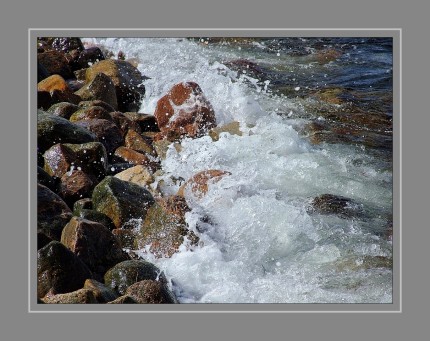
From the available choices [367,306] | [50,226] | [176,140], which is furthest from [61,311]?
[176,140]

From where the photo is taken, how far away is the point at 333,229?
468 cm

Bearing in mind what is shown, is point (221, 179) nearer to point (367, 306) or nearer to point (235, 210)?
point (235, 210)

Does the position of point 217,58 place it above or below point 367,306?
above

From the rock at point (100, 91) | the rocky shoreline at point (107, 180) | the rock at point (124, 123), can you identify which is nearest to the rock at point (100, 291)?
the rocky shoreline at point (107, 180)

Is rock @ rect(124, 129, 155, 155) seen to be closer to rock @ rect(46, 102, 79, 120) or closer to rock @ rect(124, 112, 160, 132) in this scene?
rock @ rect(124, 112, 160, 132)

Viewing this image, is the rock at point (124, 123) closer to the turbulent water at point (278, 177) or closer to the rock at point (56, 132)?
the turbulent water at point (278, 177)

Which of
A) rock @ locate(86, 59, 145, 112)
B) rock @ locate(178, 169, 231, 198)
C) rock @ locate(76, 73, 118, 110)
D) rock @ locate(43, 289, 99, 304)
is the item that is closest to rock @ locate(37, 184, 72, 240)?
rock @ locate(43, 289, 99, 304)

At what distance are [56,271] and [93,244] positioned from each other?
334mm

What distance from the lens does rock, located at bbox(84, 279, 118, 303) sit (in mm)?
3871

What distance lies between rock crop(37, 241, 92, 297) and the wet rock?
1670 millimetres

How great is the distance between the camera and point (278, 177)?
5246 millimetres

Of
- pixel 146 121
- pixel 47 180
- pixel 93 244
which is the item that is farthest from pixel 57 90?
pixel 93 244

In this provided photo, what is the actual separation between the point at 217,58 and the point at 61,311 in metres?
3.68

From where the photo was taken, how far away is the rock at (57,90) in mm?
6055
